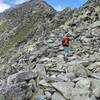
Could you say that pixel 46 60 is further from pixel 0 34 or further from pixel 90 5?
pixel 0 34

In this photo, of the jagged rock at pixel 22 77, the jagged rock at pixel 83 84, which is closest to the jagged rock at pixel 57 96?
the jagged rock at pixel 83 84

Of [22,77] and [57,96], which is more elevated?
[22,77]

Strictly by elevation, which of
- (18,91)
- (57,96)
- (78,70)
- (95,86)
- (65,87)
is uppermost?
(78,70)

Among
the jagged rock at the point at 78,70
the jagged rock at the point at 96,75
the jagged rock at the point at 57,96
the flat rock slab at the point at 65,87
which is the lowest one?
the jagged rock at the point at 57,96

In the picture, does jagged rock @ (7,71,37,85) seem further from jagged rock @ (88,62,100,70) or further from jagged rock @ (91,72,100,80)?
jagged rock @ (88,62,100,70)

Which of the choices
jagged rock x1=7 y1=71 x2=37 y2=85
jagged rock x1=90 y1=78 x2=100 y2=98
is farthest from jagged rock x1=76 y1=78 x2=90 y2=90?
jagged rock x1=7 y1=71 x2=37 y2=85

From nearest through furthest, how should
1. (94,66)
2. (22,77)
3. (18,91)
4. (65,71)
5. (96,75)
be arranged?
(18,91) < (22,77) < (96,75) < (65,71) < (94,66)

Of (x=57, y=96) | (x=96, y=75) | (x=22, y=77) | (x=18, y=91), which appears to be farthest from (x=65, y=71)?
(x=18, y=91)

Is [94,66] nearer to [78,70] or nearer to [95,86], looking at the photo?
[78,70]

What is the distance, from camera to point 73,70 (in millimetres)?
27625

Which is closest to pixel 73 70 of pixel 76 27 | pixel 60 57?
pixel 60 57

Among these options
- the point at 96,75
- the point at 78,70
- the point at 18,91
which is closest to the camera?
the point at 18,91

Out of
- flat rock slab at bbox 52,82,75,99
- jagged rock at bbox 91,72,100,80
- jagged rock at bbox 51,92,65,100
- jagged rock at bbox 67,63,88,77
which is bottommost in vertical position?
jagged rock at bbox 51,92,65,100

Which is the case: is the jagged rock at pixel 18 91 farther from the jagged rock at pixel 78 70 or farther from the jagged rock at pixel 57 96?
the jagged rock at pixel 78 70
